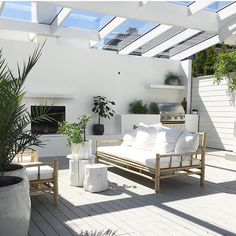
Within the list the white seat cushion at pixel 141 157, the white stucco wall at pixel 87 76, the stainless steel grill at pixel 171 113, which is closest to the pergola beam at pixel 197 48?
the white stucco wall at pixel 87 76

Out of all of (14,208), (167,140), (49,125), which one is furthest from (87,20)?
(14,208)

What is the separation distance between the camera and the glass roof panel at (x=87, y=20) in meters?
8.02

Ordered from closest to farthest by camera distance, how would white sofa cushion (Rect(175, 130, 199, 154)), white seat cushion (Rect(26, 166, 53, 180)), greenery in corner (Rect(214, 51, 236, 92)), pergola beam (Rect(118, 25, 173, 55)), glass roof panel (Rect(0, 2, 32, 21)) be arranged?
white seat cushion (Rect(26, 166, 53, 180)), white sofa cushion (Rect(175, 130, 199, 154)), glass roof panel (Rect(0, 2, 32, 21)), greenery in corner (Rect(214, 51, 236, 92)), pergola beam (Rect(118, 25, 173, 55))

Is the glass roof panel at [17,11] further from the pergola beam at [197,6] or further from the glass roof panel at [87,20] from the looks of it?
the pergola beam at [197,6]

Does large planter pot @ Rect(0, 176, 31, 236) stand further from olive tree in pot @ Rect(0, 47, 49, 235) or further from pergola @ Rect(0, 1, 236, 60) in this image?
pergola @ Rect(0, 1, 236, 60)

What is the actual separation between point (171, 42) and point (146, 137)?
4681 mm

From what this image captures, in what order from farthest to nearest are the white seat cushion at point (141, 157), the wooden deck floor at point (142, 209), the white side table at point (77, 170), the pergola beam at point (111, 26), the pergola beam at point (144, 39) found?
1. the pergola beam at point (144, 39)
2. the pergola beam at point (111, 26)
3. the white side table at point (77, 170)
4. the white seat cushion at point (141, 157)
5. the wooden deck floor at point (142, 209)

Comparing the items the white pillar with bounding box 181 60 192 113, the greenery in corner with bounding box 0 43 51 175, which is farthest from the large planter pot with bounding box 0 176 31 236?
the white pillar with bounding box 181 60 192 113

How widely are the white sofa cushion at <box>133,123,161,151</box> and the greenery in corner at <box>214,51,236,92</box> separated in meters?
3.64

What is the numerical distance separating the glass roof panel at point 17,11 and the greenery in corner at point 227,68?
17.7 ft

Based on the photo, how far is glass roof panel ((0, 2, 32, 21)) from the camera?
24.1ft

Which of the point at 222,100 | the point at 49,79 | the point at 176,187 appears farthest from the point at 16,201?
the point at 222,100

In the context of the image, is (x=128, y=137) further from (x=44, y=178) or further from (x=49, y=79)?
(x=49, y=79)

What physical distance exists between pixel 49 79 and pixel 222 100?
207 inches
